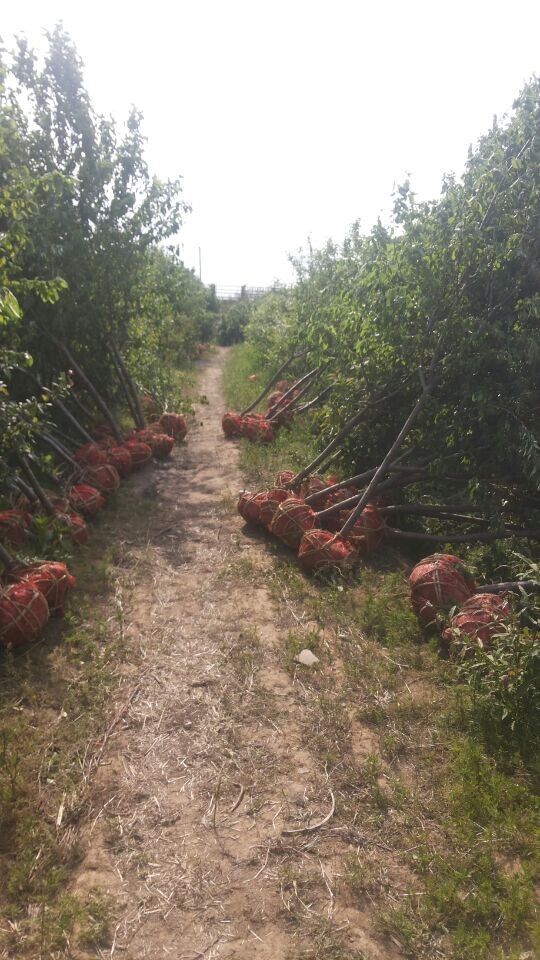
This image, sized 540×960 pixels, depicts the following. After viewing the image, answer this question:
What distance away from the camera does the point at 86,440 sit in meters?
8.12

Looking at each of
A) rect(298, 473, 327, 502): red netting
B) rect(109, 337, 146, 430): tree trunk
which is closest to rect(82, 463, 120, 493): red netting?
rect(298, 473, 327, 502): red netting

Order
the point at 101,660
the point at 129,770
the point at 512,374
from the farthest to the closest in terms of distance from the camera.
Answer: the point at 512,374 < the point at 101,660 < the point at 129,770

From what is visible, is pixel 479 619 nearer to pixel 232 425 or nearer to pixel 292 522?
pixel 292 522

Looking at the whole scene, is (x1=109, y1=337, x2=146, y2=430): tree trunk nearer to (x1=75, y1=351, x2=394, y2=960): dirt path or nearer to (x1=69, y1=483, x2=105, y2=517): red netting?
(x1=69, y1=483, x2=105, y2=517): red netting

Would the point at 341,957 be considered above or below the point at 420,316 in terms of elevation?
below

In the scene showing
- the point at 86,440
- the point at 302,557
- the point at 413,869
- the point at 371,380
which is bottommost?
the point at 413,869

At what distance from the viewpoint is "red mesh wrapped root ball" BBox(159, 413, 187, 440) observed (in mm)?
10000

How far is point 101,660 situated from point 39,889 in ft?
5.08

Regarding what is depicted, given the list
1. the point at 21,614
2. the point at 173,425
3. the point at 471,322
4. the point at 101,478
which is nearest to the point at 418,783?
the point at 21,614

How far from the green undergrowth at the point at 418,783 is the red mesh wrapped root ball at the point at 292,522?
0.94 metres

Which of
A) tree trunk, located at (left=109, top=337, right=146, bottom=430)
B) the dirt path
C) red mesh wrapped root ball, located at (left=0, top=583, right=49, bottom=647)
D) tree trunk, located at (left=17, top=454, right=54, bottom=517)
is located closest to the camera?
the dirt path

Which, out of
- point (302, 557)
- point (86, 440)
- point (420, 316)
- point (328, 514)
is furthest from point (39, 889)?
point (86, 440)

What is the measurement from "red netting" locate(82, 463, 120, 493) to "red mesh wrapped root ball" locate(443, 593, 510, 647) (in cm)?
430

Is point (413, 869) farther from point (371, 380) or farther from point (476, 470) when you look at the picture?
point (371, 380)
